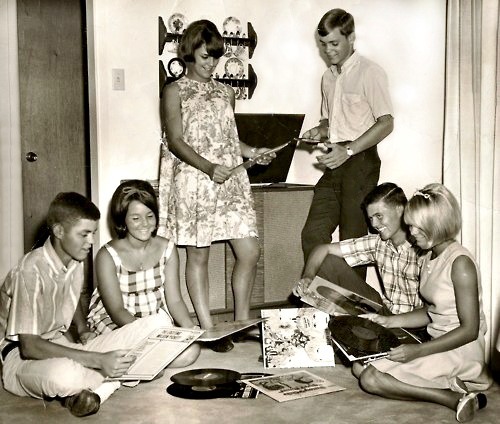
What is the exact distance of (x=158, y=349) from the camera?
2537mm

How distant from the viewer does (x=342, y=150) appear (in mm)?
3254

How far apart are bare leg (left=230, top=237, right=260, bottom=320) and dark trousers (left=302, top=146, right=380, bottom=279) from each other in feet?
1.01

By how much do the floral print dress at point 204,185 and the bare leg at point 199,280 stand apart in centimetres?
7

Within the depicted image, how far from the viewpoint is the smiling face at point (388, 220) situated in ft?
9.96

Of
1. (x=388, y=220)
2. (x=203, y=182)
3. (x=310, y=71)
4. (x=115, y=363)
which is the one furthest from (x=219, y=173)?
(x=310, y=71)

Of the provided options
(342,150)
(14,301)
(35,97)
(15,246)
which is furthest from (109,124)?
(14,301)

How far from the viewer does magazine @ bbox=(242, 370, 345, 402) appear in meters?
2.56

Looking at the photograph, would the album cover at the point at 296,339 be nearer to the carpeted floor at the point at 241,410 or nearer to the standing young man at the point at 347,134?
the carpeted floor at the point at 241,410

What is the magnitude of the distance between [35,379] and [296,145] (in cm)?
233

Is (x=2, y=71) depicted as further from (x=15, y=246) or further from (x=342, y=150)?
(x=342, y=150)

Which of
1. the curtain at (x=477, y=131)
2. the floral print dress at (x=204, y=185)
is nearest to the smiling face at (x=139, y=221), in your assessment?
the floral print dress at (x=204, y=185)

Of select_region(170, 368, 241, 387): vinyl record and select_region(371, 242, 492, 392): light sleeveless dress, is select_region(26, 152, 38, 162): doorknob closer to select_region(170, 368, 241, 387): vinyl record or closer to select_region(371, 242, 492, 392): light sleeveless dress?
select_region(170, 368, 241, 387): vinyl record

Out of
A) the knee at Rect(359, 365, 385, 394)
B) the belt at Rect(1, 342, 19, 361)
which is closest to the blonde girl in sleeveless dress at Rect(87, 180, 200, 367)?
the belt at Rect(1, 342, 19, 361)

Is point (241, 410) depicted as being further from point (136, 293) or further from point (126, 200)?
point (126, 200)
